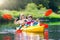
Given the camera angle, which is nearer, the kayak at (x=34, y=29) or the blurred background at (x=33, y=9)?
the kayak at (x=34, y=29)

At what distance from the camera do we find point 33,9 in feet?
19.2

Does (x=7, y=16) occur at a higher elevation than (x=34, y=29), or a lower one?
higher

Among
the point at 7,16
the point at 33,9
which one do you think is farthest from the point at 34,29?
the point at 7,16

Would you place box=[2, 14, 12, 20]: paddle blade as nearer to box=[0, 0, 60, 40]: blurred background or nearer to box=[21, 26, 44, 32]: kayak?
box=[0, 0, 60, 40]: blurred background

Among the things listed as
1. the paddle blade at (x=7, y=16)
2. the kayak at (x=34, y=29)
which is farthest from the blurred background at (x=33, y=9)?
the kayak at (x=34, y=29)

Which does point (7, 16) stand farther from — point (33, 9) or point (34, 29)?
point (34, 29)

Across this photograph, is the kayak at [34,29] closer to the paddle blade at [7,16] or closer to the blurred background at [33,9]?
the blurred background at [33,9]

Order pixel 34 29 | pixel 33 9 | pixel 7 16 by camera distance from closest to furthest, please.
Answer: pixel 34 29, pixel 33 9, pixel 7 16

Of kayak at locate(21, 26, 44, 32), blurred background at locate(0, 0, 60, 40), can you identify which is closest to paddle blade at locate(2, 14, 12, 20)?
blurred background at locate(0, 0, 60, 40)

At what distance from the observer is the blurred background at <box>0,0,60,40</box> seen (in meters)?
5.77

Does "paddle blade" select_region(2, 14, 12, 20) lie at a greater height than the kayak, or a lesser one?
greater

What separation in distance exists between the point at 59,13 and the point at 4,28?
44.7 inches

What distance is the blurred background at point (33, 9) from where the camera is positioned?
18.9 ft

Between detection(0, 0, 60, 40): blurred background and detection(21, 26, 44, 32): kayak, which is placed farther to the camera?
detection(0, 0, 60, 40): blurred background
